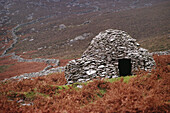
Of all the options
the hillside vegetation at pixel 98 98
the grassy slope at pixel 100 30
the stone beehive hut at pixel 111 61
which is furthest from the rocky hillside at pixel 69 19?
the hillside vegetation at pixel 98 98

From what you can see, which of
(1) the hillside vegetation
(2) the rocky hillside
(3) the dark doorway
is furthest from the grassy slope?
(1) the hillside vegetation

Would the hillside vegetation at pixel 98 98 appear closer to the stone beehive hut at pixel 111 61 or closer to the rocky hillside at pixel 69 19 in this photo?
the stone beehive hut at pixel 111 61

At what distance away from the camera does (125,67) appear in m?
10.2

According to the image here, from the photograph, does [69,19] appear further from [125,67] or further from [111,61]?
[125,67]

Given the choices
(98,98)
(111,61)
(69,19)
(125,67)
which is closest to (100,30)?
(69,19)

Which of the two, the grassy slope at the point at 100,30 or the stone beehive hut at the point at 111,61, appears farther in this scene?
the grassy slope at the point at 100,30

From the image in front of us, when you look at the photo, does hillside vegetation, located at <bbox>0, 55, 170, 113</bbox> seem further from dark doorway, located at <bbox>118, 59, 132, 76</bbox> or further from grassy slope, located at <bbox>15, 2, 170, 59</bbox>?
grassy slope, located at <bbox>15, 2, 170, 59</bbox>

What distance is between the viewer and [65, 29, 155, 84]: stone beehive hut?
9.11 meters

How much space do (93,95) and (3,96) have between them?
4.79 metres

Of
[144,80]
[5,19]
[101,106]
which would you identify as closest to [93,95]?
[101,106]

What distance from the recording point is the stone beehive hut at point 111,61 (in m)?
9.11

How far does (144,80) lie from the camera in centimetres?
652

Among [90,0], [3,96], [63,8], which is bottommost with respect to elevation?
[3,96]

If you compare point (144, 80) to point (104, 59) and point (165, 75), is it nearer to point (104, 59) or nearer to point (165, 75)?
point (165, 75)
